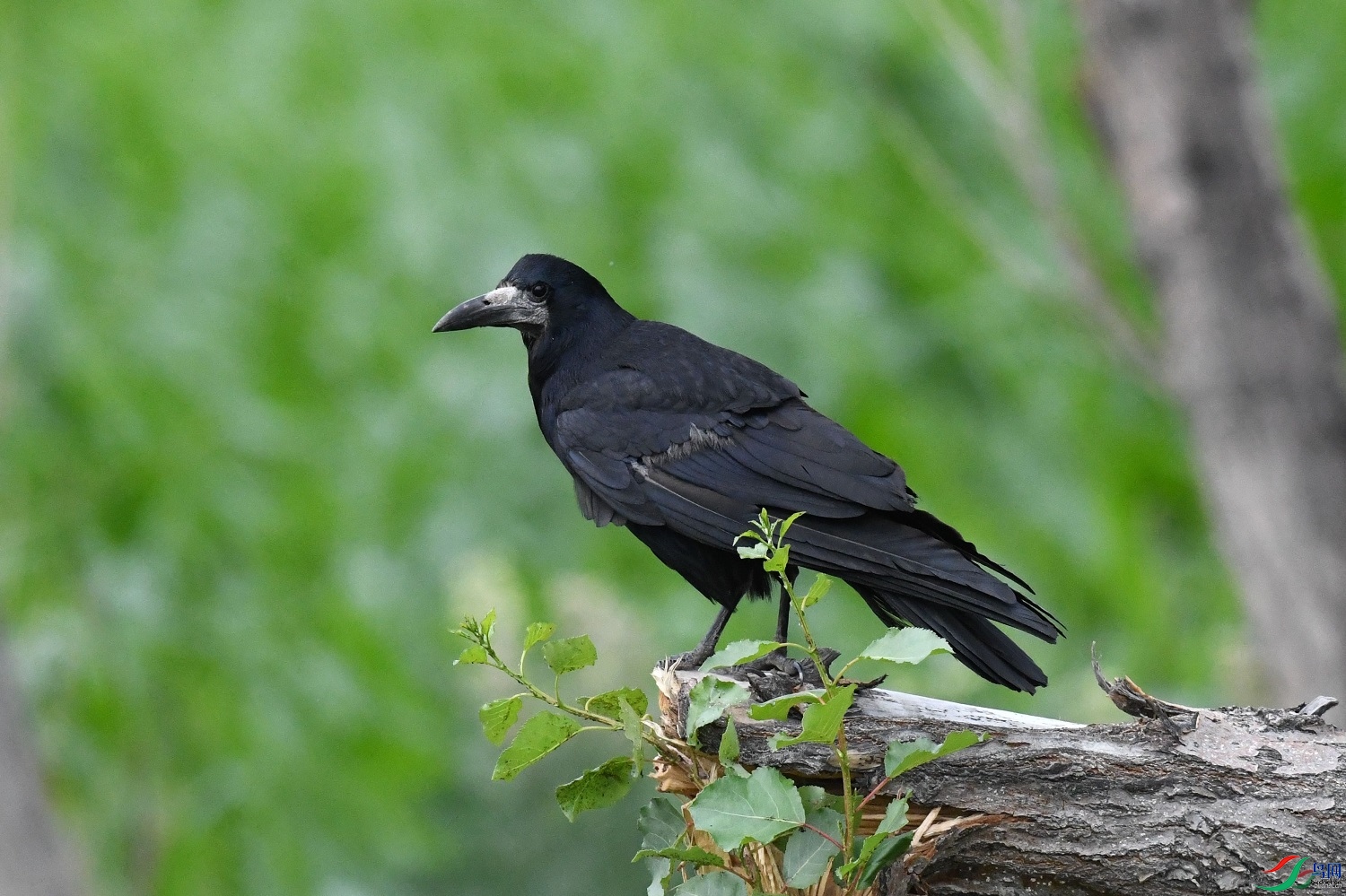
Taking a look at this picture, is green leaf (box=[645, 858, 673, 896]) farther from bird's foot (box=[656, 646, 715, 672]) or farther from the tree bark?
bird's foot (box=[656, 646, 715, 672])

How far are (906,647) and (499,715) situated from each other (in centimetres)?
74

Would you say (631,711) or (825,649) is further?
(825,649)

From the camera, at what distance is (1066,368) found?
350 inches

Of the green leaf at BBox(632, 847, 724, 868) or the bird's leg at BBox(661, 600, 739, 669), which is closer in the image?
the green leaf at BBox(632, 847, 724, 868)

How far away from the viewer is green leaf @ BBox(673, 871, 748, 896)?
2479mm

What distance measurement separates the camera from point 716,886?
2.49m

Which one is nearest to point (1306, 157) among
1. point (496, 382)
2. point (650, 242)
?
point (650, 242)

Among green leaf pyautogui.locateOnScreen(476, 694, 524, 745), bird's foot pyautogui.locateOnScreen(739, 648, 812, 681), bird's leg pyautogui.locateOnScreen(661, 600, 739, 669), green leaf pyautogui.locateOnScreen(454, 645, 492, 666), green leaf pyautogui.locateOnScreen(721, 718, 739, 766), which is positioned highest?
bird's leg pyautogui.locateOnScreen(661, 600, 739, 669)

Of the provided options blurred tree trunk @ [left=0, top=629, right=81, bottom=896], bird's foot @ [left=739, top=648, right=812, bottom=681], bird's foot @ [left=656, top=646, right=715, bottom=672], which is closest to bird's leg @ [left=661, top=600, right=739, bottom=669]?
bird's foot @ [left=656, top=646, right=715, bottom=672]

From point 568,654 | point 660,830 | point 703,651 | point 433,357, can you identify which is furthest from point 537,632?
point 433,357

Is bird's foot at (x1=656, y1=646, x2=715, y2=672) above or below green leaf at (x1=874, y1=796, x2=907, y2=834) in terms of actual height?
above

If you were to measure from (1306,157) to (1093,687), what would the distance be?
12.6ft

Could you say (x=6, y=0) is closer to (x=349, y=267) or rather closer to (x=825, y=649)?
(x=349, y=267)

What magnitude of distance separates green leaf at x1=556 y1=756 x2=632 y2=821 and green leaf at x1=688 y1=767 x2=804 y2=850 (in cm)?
29
